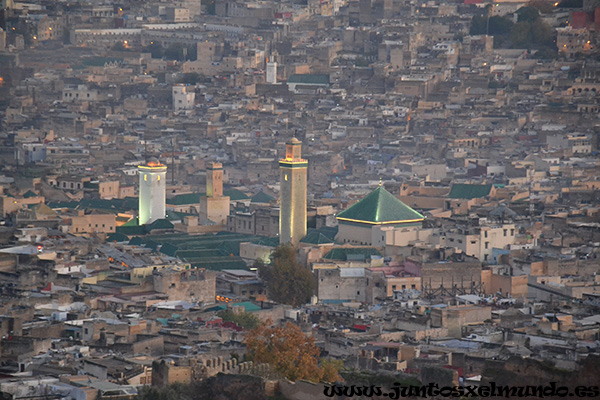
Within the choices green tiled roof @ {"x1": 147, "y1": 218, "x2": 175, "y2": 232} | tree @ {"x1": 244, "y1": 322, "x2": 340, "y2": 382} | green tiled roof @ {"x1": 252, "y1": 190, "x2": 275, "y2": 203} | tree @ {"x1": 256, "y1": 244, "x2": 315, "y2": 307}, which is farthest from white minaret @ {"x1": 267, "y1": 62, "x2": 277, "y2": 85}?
tree @ {"x1": 244, "y1": 322, "x2": 340, "y2": 382}

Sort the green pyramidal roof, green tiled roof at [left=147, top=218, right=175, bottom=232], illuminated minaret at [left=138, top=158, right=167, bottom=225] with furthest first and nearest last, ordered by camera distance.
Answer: illuminated minaret at [left=138, top=158, right=167, bottom=225] → green tiled roof at [left=147, top=218, right=175, bottom=232] → the green pyramidal roof

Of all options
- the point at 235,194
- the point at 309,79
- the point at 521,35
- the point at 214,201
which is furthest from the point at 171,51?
the point at 214,201

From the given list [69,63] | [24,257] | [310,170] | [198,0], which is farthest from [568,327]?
[198,0]

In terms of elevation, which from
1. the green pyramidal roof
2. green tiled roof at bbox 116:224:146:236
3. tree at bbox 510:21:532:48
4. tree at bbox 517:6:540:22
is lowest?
green tiled roof at bbox 116:224:146:236

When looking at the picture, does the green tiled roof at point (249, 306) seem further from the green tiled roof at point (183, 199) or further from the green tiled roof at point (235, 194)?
the green tiled roof at point (235, 194)

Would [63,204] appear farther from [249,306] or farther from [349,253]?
[249,306]

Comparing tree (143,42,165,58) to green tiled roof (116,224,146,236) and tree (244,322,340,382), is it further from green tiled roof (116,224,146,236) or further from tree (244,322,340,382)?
tree (244,322,340,382)

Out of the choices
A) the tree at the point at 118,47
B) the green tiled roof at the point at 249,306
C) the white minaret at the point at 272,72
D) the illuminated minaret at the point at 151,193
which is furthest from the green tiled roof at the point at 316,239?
the tree at the point at 118,47
